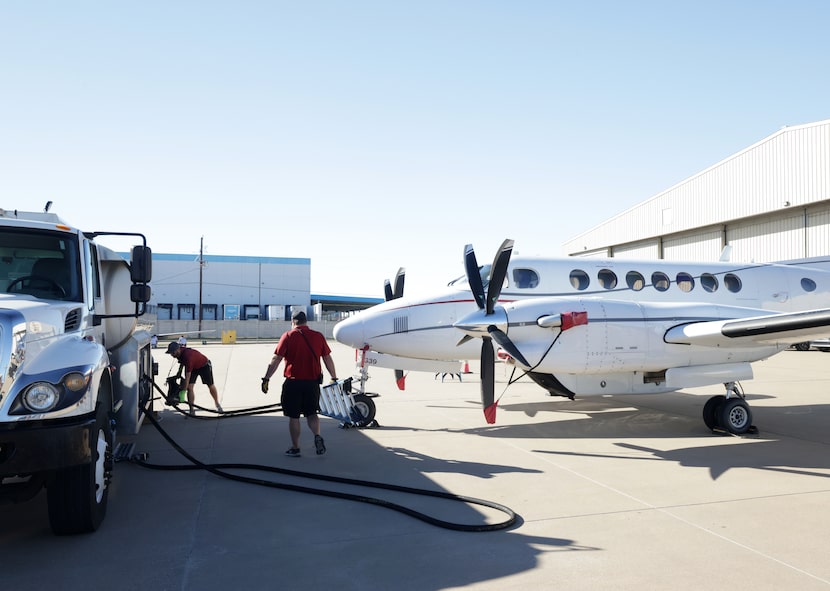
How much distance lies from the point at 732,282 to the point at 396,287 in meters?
6.71

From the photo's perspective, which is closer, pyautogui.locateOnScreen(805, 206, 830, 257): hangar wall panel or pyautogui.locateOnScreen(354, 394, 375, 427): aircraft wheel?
pyautogui.locateOnScreen(354, 394, 375, 427): aircraft wheel

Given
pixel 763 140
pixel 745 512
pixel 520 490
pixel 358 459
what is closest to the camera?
pixel 745 512

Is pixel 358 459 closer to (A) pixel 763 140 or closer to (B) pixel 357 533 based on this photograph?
(B) pixel 357 533

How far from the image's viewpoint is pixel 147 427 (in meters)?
10.6

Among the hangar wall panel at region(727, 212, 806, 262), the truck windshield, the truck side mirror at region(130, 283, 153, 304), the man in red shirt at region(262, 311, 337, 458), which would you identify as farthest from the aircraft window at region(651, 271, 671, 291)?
the hangar wall panel at region(727, 212, 806, 262)

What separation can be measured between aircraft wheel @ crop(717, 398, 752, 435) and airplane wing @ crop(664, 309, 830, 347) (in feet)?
3.00

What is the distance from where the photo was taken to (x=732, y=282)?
12.1 m

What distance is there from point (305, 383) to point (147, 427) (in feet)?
14.4

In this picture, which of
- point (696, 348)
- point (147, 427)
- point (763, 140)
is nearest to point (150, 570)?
point (147, 427)

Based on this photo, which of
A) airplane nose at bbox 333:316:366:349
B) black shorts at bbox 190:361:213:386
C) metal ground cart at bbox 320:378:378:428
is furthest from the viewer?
black shorts at bbox 190:361:213:386

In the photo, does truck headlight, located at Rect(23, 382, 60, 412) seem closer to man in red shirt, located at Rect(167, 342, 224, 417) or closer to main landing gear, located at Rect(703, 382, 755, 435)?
man in red shirt, located at Rect(167, 342, 224, 417)

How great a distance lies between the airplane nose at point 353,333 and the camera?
10.5m

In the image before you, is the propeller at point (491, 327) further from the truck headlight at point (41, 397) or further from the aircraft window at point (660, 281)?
the truck headlight at point (41, 397)

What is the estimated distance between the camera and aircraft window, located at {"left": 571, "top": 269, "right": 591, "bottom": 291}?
36.0ft
